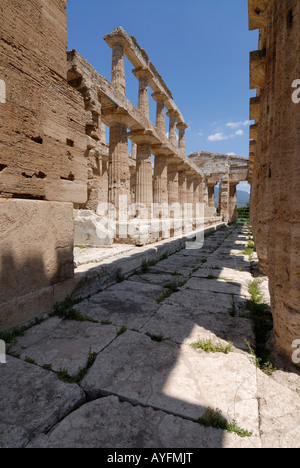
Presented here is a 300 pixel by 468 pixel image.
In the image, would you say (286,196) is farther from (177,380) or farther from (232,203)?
(232,203)

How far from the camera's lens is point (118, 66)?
839 centimetres

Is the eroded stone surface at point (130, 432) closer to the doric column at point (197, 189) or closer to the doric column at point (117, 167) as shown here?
the doric column at point (117, 167)

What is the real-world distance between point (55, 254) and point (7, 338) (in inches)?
45.7

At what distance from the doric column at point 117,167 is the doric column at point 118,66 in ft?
6.89

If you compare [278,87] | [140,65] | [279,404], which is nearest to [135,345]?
[279,404]

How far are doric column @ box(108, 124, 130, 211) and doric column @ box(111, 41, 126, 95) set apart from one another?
2.10m

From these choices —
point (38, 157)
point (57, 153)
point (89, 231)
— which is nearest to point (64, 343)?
point (38, 157)

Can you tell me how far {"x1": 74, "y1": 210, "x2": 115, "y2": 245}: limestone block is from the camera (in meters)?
6.48

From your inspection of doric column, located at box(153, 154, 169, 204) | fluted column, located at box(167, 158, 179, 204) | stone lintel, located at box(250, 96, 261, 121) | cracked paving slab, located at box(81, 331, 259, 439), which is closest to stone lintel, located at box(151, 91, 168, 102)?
fluted column, located at box(167, 158, 179, 204)

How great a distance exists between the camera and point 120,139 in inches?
299

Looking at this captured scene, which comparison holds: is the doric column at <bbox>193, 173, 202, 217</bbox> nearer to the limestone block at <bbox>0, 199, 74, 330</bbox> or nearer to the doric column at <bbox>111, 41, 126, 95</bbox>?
the doric column at <bbox>111, 41, 126, 95</bbox>

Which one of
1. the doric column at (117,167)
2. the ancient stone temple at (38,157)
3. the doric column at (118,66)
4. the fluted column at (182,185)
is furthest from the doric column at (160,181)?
the ancient stone temple at (38,157)

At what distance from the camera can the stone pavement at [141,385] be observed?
1.38 metres

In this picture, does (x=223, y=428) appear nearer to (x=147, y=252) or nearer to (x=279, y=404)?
(x=279, y=404)
